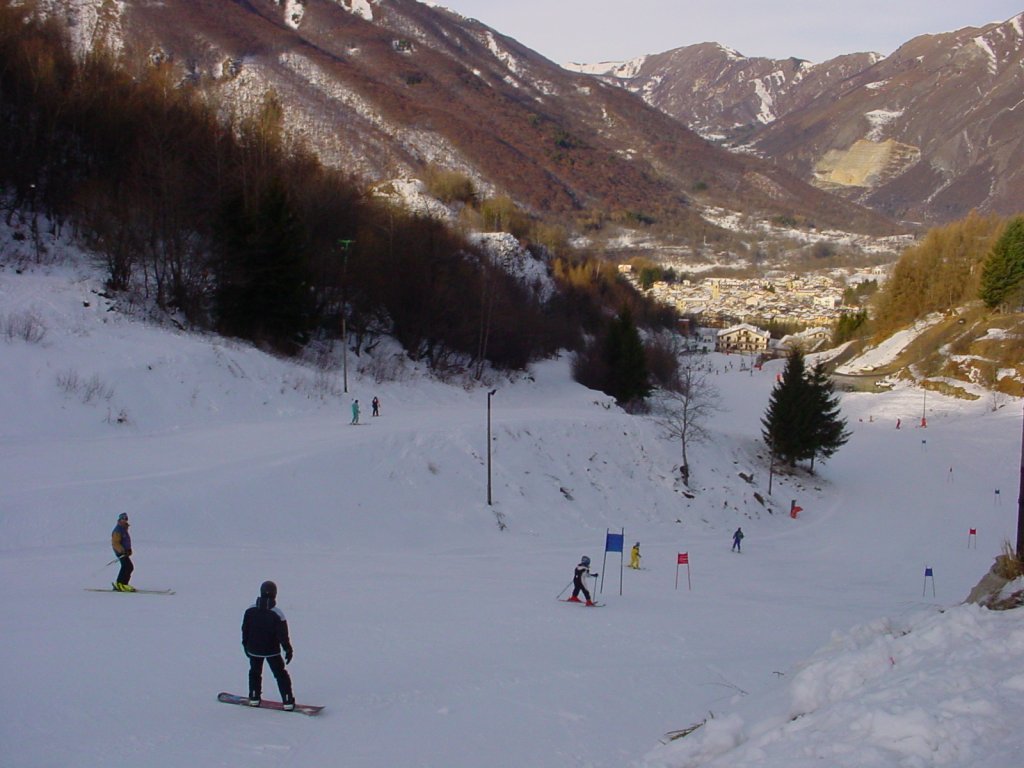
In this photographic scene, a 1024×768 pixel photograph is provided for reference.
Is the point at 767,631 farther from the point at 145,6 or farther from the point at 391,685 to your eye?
the point at 145,6

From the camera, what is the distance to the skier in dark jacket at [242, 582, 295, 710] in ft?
23.1

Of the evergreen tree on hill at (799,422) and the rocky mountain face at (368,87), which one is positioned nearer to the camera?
the evergreen tree on hill at (799,422)

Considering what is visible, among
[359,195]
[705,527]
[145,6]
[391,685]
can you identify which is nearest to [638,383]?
[705,527]

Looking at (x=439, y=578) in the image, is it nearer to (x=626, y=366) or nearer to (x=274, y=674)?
(x=274, y=674)

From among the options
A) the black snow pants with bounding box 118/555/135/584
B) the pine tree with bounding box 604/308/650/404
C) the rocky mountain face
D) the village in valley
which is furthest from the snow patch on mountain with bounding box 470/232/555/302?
the village in valley

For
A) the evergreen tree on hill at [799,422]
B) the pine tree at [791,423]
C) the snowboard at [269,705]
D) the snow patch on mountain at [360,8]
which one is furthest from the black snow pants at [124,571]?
the snow patch on mountain at [360,8]

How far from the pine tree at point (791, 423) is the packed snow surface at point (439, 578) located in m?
1.33

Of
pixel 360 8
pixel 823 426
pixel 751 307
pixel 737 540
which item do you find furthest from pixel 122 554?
pixel 360 8

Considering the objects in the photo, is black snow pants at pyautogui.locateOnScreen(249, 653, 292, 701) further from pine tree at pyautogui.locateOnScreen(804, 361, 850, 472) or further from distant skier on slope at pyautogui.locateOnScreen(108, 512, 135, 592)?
pine tree at pyautogui.locateOnScreen(804, 361, 850, 472)

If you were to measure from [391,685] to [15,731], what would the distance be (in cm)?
359

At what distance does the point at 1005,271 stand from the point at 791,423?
47.0 metres

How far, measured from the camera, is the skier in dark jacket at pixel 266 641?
704 cm

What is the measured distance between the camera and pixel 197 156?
4088cm

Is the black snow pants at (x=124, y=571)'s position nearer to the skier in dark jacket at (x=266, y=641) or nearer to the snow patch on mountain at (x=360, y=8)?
the skier in dark jacket at (x=266, y=641)
